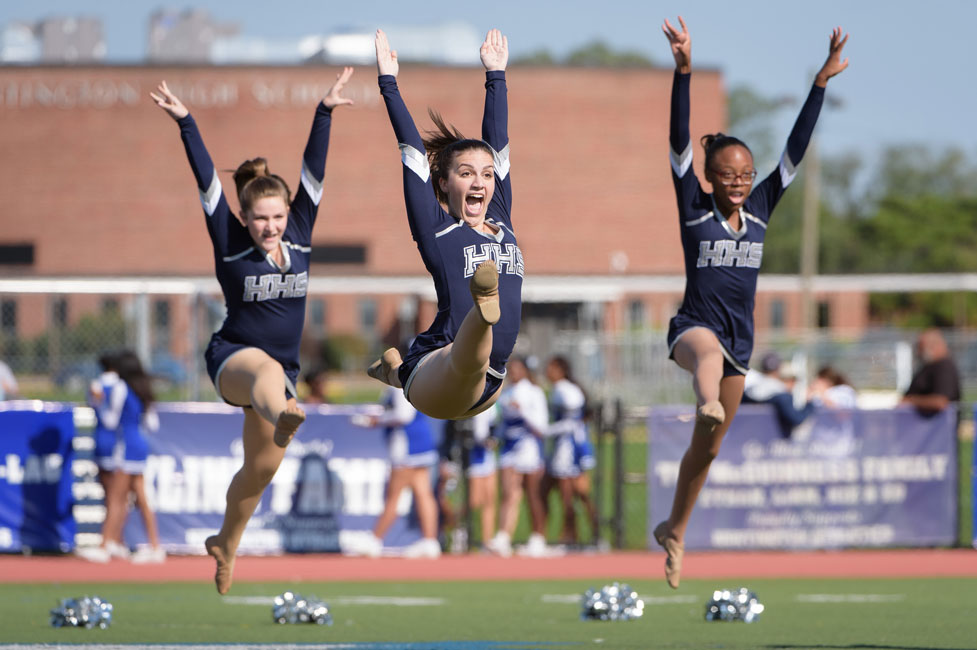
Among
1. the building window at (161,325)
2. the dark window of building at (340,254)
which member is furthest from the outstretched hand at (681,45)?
the dark window of building at (340,254)

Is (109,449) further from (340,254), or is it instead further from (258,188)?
(340,254)

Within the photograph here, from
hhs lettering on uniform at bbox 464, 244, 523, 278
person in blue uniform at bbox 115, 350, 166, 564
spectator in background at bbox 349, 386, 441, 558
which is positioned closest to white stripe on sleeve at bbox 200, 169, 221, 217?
hhs lettering on uniform at bbox 464, 244, 523, 278

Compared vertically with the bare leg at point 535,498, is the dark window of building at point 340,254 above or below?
above

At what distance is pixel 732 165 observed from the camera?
6723 millimetres

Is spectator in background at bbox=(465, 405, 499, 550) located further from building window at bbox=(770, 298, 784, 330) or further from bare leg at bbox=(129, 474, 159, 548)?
building window at bbox=(770, 298, 784, 330)

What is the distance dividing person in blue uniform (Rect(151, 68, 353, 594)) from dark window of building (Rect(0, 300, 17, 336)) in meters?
14.2

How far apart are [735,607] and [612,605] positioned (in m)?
0.82

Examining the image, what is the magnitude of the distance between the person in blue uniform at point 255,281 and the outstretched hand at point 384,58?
468mm

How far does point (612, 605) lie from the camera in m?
8.36

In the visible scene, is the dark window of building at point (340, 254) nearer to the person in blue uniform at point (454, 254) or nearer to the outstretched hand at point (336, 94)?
the outstretched hand at point (336, 94)

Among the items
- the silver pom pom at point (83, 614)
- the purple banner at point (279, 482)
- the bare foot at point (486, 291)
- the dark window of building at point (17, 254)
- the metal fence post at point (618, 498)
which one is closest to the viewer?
the bare foot at point (486, 291)

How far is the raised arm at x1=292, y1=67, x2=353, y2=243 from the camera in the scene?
6707 mm

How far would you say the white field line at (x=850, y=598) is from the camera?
1003 cm

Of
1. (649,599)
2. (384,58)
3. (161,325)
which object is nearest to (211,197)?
(384,58)
